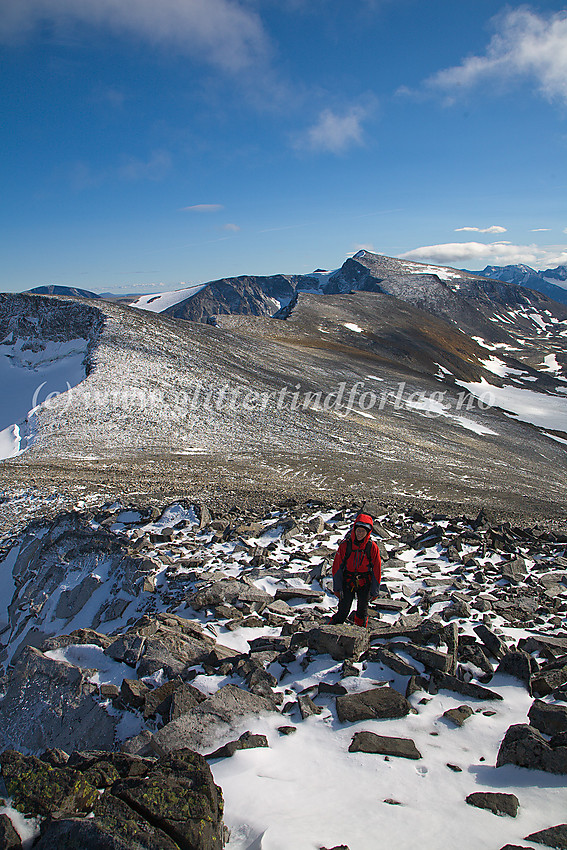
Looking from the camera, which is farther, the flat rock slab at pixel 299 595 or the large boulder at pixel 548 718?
the flat rock slab at pixel 299 595

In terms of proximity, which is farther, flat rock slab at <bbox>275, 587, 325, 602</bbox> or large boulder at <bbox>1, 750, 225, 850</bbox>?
flat rock slab at <bbox>275, 587, 325, 602</bbox>

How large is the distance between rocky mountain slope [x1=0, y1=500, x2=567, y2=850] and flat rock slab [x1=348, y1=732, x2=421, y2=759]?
0.02 metres

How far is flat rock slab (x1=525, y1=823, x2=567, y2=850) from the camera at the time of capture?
12.0 ft

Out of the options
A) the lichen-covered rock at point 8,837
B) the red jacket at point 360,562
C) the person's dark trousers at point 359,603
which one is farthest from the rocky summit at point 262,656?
the red jacket at point 360,562

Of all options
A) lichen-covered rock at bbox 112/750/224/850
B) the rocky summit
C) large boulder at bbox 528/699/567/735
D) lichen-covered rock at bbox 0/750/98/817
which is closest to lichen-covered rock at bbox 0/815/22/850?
the rocky summit

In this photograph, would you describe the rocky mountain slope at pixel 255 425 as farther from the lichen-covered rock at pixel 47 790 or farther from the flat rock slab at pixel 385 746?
Answer: the lichen-covered rock at pixel 47 790

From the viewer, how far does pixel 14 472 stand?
22.1 m

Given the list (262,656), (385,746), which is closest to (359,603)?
(262,656)

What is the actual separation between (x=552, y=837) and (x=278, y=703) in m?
3.22

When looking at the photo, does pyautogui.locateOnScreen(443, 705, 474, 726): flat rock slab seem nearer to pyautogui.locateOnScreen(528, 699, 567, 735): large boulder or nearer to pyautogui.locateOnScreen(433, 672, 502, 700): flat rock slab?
pyautogui.locateOnScreen(433, 672, 502, 700): flat rock slab

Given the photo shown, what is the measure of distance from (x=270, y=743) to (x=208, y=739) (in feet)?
2.33

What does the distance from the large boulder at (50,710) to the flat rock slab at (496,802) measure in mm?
4220

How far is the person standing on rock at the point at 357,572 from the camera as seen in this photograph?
8016 millimetres

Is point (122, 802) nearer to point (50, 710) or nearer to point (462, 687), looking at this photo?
point (50, 710)
